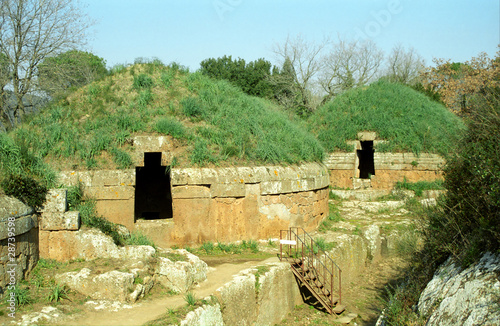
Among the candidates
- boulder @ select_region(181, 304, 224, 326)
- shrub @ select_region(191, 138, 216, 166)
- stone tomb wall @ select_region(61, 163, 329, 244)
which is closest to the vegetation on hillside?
boulder @ select_region(181, 304, 224, 326)

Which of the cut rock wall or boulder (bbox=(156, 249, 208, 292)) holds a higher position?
boulder (bbox=(156, 249, 208, 292))

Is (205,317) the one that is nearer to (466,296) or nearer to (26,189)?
(466,296)

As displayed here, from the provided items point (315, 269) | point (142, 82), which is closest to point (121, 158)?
point (142, 82)

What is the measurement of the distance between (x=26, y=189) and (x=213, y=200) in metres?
3.52

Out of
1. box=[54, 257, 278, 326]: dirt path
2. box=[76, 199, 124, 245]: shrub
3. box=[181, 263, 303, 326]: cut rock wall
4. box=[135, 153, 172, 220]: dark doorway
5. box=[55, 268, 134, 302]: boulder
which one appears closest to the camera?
box=[54, 257, 278, 326]: dirt path

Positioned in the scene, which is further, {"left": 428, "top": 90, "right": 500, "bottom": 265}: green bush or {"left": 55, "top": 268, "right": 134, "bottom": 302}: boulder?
{"left": 55, "top": 268, "right": 134, "bottom": 302}: boulder

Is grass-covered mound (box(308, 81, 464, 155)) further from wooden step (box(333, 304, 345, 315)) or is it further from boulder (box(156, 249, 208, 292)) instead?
boulder (box(156, 249, 208, 292))

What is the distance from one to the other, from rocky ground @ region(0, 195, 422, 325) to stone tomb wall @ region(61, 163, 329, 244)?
61 cm

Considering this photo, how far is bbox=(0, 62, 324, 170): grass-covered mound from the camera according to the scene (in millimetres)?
8758

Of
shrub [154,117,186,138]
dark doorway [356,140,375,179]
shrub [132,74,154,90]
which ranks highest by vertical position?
shrub [132,74,154,90]

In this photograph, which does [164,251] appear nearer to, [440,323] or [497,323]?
[440,323]

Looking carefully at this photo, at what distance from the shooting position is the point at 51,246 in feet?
22.9

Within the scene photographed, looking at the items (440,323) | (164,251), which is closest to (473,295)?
(440,323)

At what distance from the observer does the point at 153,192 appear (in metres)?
13.2
